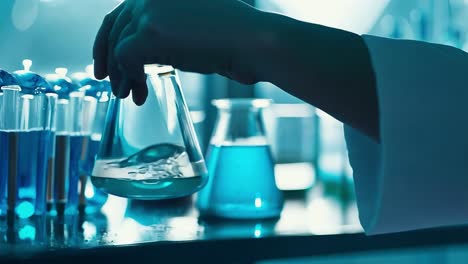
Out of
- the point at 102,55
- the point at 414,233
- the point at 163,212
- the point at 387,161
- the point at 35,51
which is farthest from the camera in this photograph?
the point at 35,51

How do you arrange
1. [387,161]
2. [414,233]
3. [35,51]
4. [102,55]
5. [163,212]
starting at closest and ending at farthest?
[387,161] < [102,55] < [414,233] < [163,212] < [35,51]

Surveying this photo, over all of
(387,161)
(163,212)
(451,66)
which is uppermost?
(451,66)

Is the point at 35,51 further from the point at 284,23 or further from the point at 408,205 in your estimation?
the point at 408,205

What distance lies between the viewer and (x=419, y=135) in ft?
2.35

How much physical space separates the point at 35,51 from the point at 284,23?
71cm

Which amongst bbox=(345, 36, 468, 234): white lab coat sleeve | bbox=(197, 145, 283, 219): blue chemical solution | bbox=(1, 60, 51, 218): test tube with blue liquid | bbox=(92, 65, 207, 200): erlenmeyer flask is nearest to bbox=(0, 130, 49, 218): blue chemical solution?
bbox=(1, 60, 51, 218): test tube with blue liquid

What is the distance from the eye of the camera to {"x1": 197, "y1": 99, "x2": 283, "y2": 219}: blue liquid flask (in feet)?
3.43

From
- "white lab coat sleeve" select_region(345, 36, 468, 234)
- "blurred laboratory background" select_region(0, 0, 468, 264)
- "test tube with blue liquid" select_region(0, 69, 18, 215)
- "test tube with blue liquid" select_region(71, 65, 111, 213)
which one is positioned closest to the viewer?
"white lab coat sleeve" select_region(345, 36, 468, 234)

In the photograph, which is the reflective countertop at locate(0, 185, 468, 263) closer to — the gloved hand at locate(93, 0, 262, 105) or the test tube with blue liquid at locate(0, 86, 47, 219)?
the test tube with blue liquid at locate(0, 86, 47, 219)

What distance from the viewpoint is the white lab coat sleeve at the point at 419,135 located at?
713mm

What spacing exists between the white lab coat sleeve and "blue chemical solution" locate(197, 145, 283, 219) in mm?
312

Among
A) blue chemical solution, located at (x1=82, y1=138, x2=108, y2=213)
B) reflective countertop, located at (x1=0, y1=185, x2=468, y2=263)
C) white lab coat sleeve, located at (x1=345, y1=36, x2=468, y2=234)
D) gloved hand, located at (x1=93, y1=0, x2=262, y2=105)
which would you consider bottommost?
reflective countertop, located at (x1=0, y1=185, x2=468, y2=263)

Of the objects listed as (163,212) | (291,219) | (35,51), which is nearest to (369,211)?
(291,219)

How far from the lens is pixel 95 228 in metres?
0.93
